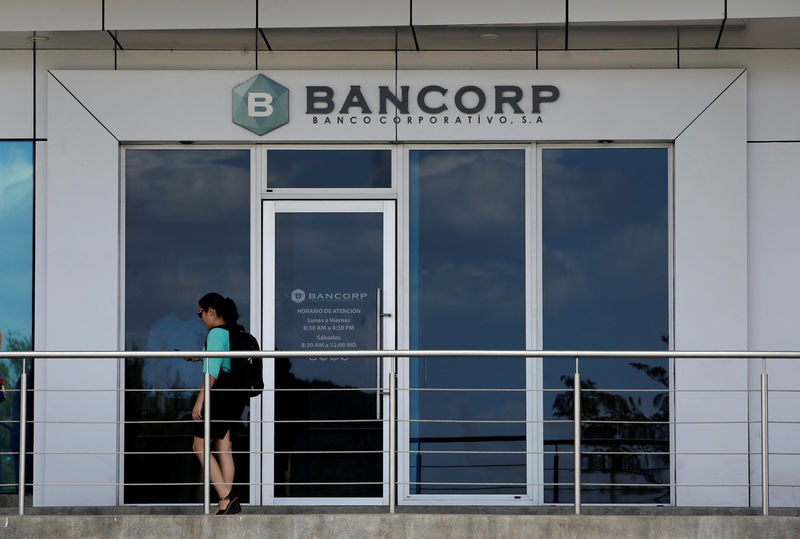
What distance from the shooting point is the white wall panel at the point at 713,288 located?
8898 mm

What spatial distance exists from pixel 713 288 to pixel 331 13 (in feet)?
11.4

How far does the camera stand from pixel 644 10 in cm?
862

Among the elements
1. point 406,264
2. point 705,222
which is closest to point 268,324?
point 406,264

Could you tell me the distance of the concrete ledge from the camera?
729 cm

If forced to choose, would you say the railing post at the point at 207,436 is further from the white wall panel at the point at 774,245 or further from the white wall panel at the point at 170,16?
the white wall panel at the point at 774,245

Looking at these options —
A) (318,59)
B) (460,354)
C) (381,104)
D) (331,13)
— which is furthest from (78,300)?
(460,354)

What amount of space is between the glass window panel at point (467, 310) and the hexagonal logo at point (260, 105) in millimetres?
1070

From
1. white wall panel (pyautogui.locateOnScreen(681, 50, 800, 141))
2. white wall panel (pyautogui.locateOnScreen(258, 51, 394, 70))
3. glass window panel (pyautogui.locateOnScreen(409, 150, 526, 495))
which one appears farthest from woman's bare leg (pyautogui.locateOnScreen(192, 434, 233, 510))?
white wall panel (pyautogui.locateOnScreen(681, 50, 800, 141))

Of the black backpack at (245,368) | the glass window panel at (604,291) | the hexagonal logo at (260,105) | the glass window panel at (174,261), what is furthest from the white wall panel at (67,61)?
the glass window panel at (604,291)

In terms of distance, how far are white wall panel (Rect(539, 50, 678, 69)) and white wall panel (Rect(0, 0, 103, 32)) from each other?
3.36m

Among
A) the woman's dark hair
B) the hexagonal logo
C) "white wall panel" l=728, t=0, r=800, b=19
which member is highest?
"white wall panel" l=728, t=0, r=800, b=19

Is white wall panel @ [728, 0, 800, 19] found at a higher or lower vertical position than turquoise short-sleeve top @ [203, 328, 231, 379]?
higher

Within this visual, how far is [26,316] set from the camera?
925 centimetres

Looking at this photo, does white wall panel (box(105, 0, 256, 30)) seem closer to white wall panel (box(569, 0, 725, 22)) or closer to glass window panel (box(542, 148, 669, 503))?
white wall panel (box(569, 0, 725, 22))
